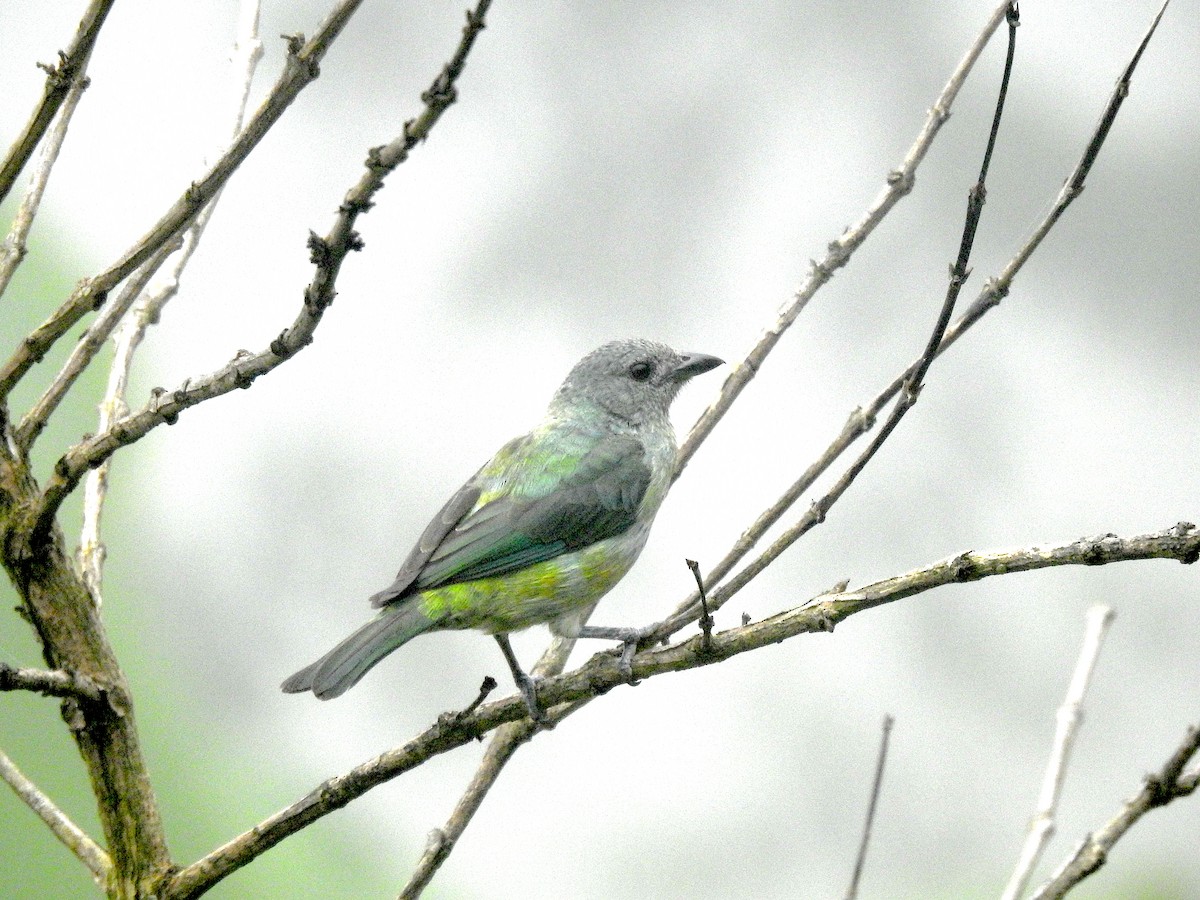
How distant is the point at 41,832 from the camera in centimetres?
399

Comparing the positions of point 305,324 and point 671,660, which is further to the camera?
point 671,660

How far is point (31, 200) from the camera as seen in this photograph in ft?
7.27

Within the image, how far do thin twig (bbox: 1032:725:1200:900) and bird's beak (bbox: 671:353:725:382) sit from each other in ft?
8.58

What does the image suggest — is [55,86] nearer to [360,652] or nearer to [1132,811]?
[360,652]

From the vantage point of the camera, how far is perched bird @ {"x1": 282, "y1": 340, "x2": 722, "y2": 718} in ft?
10.4

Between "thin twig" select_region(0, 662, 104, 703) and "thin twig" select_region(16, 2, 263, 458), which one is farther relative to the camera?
"thin twig" select_region(16, 2, 263, 458)

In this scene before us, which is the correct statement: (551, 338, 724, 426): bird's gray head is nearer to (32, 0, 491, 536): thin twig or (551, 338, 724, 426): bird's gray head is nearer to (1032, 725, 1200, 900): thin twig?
(32, 0, 491, 536): thin twig

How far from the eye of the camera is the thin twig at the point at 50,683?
1904 millimetres

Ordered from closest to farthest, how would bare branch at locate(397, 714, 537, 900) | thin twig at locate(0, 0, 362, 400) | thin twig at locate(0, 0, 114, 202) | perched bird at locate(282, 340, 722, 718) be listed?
thin twig at locate(0, 0, 362, 400) → thin twig at locate(0, 0, 114, 202) → bare branch at locate(397, 714, 537, 900) → perched bird at locate(282, 340, 722, 718)

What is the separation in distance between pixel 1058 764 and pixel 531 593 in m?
1.41

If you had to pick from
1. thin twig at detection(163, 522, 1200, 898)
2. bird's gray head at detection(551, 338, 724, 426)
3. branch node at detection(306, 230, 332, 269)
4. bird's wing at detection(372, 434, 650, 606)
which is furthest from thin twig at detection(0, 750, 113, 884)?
bird's gray head at detection(551, 338, 724, 426)

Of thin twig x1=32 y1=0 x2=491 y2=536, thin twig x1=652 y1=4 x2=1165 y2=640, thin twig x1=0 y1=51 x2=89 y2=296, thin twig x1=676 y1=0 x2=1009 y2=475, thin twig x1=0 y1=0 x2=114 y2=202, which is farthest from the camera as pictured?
thin twig x1=676 y1=0 x2=1009 y2=475

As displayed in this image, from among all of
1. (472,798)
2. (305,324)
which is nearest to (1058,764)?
(472,798)

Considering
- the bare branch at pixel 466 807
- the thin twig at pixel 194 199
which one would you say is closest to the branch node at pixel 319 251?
the thin twig at pixel 194 199
